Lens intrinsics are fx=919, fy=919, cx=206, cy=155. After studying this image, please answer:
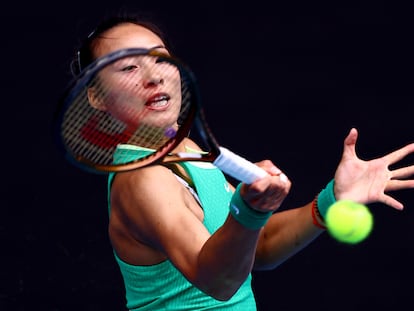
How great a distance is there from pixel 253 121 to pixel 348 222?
4.73 ft

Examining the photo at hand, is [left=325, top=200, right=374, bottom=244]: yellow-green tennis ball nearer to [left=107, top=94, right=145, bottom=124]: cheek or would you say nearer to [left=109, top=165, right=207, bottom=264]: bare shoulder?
[left=109, top=165, right=207, bottom=264]: bare shoulder

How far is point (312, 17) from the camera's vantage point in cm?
304

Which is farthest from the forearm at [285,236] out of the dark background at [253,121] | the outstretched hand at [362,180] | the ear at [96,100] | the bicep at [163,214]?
the dark background at [253,121]

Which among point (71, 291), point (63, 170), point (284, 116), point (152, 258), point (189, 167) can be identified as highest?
point (189, 167)

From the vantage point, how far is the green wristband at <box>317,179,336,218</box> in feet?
6.39

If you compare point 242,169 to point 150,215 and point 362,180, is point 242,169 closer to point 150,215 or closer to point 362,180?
point 150,215

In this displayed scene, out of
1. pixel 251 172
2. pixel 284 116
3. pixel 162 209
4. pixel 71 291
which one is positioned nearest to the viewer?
pixel 251 172

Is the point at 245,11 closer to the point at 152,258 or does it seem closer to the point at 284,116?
the point at 284,116

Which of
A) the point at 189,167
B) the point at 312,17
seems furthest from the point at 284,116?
the point at 189,167

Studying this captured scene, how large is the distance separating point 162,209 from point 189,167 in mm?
261

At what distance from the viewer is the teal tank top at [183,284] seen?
1.85 metres

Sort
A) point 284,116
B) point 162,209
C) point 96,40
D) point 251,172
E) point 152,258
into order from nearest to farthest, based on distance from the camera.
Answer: point 251,172, point 162,209, point 152,258, point 96,40, point 284,116

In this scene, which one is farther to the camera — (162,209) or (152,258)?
(152,258)

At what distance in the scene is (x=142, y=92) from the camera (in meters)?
1.78
